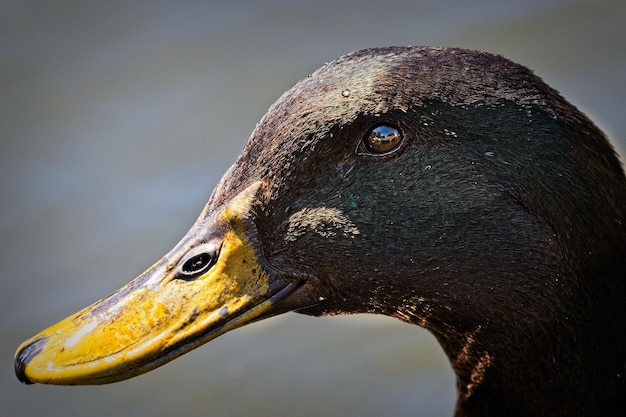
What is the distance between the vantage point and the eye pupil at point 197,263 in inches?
140

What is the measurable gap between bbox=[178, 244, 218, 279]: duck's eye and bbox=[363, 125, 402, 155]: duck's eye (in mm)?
600

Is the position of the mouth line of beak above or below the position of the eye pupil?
below

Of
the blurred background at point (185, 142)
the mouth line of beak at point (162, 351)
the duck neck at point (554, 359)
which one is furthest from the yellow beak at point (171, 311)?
the blurred background at point (185, 142)

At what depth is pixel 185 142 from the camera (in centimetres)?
686

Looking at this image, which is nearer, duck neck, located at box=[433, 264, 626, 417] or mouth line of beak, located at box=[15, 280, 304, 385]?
mouth line of beak, located at box=[15, 280, 304, 385]

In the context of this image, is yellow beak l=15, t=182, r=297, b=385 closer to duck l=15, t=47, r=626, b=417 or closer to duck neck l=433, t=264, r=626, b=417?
duck l=15, t=47, r=626, b=417

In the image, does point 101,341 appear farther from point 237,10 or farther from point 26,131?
point 237,10

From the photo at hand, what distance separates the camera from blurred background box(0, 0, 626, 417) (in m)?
5.77

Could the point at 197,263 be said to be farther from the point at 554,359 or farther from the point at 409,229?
the point at 554,359

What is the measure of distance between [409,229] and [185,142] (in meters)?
3.54

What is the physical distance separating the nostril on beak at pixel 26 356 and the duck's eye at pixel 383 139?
122 centimetres

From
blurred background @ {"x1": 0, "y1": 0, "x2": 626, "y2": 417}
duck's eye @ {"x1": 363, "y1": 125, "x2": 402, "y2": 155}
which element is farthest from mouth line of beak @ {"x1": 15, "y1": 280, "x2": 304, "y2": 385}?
blurred background @ {"x1": 0, "y1": 0, "x2": 626, "y2": 417}

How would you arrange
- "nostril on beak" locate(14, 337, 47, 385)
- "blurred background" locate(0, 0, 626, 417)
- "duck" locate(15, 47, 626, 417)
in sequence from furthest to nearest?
"blurred background" locate(0, 0, 626, 417) → "nostril on beak" locate(14, 337, 47, 385) → "duck" locate(15, 47, 626, 417)

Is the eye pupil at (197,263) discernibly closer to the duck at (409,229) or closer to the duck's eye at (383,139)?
the duck at (409,229)
